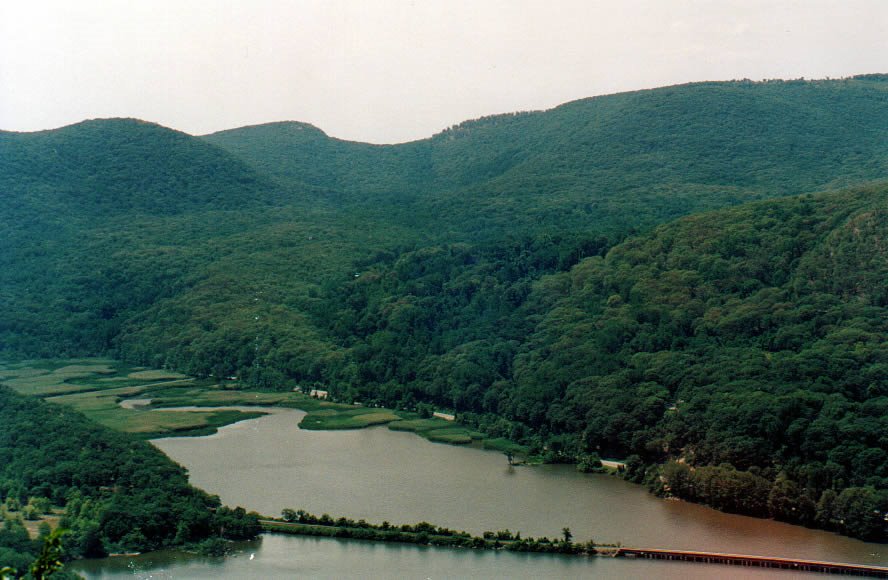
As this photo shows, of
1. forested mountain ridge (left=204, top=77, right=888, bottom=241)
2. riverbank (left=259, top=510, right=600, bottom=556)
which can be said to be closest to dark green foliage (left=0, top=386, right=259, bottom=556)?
riverbank (left=259, top=510, right=600, bottom=556)

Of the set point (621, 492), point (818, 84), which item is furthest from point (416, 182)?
point (621, 492)

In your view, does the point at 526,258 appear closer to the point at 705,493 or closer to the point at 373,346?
the point at 373,346

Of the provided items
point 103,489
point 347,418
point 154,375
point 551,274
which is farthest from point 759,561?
point 154,375

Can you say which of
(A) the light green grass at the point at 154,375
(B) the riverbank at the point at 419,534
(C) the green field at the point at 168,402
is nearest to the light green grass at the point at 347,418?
(C) the green field at the point at 168,402

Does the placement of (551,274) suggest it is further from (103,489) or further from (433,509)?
(103,489)

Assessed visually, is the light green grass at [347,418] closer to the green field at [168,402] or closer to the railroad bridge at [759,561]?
the green field at [168,402]

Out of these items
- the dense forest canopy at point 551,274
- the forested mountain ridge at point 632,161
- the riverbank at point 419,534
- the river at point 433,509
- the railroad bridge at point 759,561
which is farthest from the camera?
the forested mountain ridge at point 632,161
